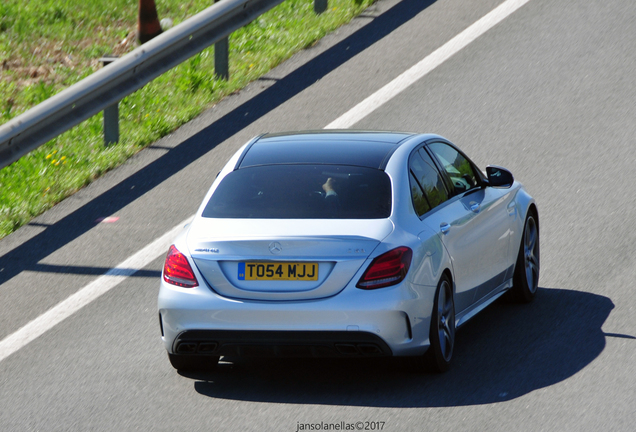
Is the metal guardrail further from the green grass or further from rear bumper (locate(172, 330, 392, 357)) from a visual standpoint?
rear bumper (locate(172, 330, 392, 357))

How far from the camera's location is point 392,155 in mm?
7031

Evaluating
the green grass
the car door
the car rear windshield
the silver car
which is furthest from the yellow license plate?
the green grass

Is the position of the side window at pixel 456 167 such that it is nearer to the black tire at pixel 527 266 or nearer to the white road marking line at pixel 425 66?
the black tire at pixel 527 266

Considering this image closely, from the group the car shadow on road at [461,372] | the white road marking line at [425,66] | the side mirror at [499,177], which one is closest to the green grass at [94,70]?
the white road marking line at [425,66]

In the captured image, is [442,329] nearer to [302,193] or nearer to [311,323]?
[311,323]

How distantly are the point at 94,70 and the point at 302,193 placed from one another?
885 centimetres

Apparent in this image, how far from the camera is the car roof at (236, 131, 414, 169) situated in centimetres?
700

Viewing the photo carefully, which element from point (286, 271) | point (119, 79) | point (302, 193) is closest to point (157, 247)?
point (119, 79)

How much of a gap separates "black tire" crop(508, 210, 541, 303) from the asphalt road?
12cm

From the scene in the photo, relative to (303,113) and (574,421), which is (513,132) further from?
(574,421)

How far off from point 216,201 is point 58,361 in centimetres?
165

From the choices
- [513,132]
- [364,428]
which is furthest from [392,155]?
[513,132]

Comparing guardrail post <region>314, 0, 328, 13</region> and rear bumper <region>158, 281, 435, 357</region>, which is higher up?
rear bumper <region>158, 281, 435, 357</region>

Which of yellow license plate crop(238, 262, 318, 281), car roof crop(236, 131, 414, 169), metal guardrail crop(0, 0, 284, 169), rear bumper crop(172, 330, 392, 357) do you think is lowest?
metal guardrail crop(0, 0, 284, 169)
